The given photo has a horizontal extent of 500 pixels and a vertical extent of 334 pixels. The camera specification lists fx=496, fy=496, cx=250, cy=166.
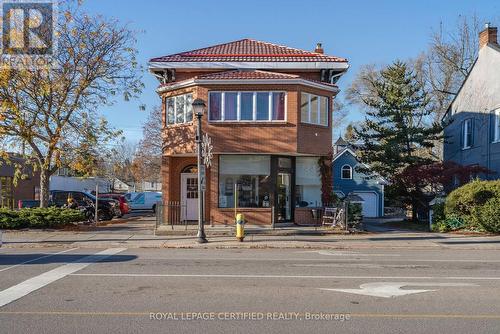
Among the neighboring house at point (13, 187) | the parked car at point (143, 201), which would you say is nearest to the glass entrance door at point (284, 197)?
the neighboring house at point (13, 187)

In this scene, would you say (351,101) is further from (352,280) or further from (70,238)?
(352,280)

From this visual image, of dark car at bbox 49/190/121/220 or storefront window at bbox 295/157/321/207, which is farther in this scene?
dark car at bbox 49/190/121/220

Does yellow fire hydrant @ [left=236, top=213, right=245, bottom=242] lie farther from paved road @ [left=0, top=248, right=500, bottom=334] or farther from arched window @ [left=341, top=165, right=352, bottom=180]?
arched window @ [left=341, top=165, right=352, bottom=180]

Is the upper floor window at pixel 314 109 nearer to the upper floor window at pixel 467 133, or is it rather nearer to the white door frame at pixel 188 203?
the white door frame at pixel 188 203

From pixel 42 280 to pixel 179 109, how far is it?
44.0 ft

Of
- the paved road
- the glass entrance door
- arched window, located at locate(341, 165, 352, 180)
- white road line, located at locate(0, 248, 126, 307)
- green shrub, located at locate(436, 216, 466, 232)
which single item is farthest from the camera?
arched window, located at locate(341, 165, 352, 180)

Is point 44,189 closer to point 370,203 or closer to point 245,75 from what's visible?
point 245,75

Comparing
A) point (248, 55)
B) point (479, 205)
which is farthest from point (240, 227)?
point (479, 205)

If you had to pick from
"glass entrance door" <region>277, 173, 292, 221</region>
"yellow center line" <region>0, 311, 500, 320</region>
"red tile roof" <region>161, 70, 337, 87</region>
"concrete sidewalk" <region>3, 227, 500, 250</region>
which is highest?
"red tile roof" <region>161, 70, 337, 87</region>

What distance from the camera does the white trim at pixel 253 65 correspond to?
21.9 m

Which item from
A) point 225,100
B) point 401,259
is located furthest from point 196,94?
point 401,259

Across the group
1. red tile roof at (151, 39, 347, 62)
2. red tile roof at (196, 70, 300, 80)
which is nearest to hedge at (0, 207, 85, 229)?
red tile roof at (151, 39, 347, 62)

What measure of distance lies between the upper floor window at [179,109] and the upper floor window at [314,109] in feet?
15.7
